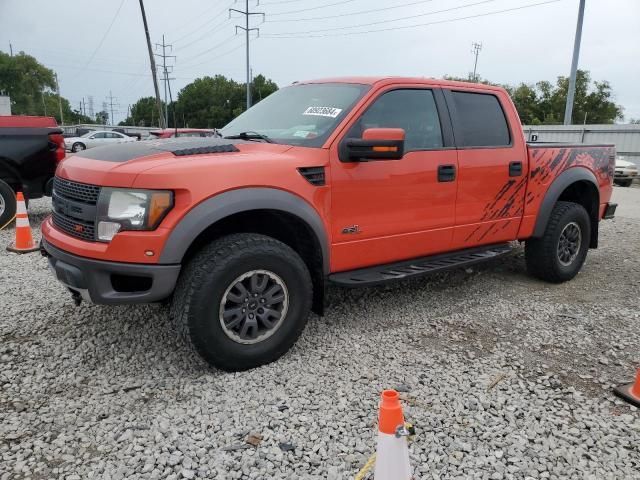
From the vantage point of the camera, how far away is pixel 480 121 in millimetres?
4305

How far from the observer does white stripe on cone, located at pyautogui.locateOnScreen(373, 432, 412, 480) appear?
177 cm

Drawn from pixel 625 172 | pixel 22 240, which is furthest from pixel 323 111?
pixel 625 172

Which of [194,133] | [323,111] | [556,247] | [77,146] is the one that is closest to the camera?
[323,111]

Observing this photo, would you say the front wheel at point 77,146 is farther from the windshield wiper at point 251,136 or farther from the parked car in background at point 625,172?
the windshield wiper at point 251,136

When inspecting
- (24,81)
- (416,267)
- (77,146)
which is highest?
(24,81)

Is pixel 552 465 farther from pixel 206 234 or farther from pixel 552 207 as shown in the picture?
pixel 552 207

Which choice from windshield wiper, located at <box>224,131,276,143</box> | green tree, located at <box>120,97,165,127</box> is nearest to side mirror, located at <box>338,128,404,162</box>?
windshield wiper, located at <box>224,131,276,143</box>

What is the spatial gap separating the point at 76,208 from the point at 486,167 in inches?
122

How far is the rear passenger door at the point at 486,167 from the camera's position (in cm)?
408

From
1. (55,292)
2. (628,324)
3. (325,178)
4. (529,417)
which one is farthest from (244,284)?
(628,324)

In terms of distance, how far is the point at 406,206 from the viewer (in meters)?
3.69

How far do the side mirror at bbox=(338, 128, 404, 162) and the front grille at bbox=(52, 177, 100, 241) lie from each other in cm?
158

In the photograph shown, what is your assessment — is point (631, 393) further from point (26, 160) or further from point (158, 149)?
point (26, 160)

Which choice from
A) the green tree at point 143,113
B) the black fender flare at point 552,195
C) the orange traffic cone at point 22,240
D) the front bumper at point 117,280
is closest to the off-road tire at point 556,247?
the black fender flare at point 552,195
